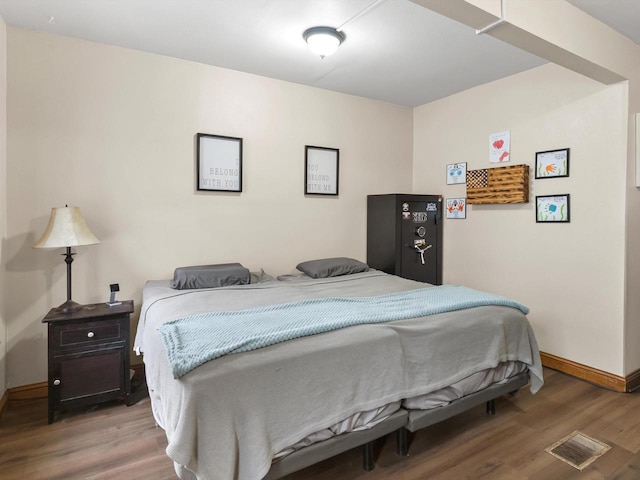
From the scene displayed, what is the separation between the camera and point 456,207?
163 inches

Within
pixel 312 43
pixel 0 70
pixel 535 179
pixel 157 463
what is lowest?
pixel 157 463

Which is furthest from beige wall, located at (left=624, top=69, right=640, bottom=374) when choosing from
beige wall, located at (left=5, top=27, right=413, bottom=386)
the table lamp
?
the table lamp

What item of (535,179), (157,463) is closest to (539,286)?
(535,179)

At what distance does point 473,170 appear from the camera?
12.8ft

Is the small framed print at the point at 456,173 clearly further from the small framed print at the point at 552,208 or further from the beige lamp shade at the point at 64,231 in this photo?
the beige lamp shade at the point at 64,231

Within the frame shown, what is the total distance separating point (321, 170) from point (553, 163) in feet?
7.00

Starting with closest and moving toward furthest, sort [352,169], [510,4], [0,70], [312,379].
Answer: [312,379]
[510,4]
[0,70]
[352,169]

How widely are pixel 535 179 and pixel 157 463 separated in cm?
360

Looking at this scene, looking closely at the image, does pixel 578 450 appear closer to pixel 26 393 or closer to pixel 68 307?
pixel 68 307

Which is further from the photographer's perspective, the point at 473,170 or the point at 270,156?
the point at 473,170

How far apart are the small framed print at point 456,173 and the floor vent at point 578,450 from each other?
8.37ft

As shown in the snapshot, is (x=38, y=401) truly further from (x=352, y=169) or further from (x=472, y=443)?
(x=352, y=169)

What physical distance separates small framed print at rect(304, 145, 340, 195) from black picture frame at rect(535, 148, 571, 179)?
1.91m

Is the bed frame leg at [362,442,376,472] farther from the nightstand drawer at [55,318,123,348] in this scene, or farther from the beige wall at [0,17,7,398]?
the beige wall at [0,17,7,398]
